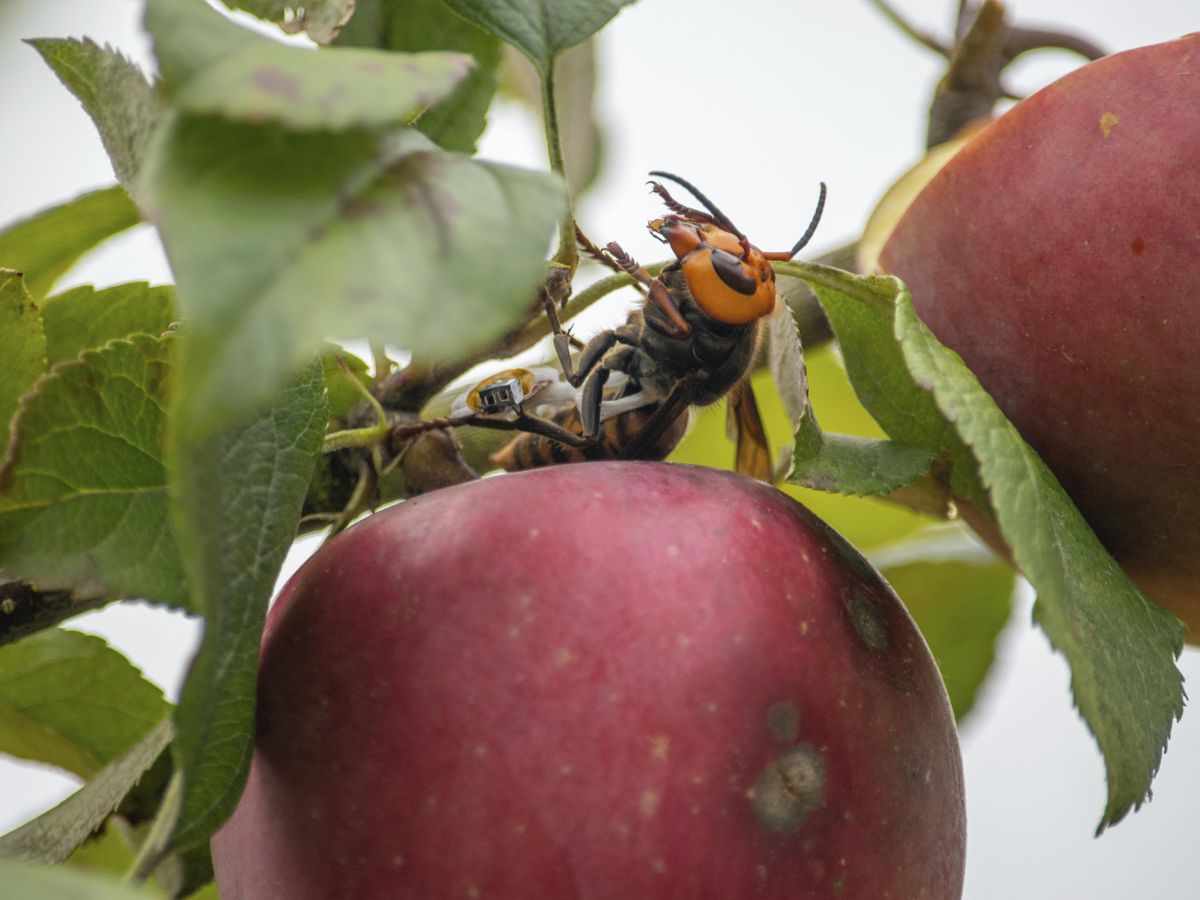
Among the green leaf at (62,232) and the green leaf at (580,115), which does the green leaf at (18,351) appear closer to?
the green leaf at (62,232)

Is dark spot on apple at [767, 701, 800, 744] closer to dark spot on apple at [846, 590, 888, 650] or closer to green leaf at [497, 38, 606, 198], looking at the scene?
dark spot on apple at [846, 590, 888, 650]

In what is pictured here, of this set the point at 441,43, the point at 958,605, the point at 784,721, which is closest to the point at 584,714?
the point at 784,721

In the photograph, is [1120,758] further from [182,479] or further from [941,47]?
[941,47]

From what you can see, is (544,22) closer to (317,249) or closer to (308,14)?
(308,14)

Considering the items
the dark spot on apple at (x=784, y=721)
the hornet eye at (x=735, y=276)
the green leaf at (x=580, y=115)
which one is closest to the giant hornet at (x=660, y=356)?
the hornet eye at (x=735, y=276)

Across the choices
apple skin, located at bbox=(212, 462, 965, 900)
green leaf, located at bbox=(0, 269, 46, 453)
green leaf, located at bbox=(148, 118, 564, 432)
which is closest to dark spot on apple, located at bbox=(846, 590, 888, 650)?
apple skin, located at bbox=(212, 462, 965, 900)

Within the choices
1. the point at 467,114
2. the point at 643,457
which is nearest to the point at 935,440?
the point at 643,457
